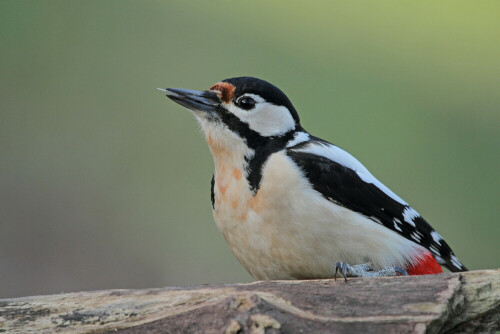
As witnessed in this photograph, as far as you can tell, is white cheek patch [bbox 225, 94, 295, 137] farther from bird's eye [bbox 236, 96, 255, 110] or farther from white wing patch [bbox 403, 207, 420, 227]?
white wing patch [bbox 403, 207, 420, 227]

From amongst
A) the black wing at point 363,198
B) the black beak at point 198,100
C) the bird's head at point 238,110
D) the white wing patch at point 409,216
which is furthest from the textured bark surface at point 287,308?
the black beak at point 198,100

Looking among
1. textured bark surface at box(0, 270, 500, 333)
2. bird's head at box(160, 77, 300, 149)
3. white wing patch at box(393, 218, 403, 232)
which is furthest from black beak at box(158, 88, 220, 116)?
textured bark surface at box(0, 270, 500, 333)

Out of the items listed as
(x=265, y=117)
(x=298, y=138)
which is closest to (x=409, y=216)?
(x=298, y=138)

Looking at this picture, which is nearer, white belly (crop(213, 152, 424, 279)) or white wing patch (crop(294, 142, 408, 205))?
white belly (crop(213, 152, 424, 279))

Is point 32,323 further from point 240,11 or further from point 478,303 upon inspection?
point 240,11

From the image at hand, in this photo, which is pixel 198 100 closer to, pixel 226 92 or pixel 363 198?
pixel 226 92

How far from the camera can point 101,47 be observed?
759 centimetres

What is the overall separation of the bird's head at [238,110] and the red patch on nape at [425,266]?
949mm

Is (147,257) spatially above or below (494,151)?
→ below

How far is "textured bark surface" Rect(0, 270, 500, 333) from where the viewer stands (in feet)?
8.96

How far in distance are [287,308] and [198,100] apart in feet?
4.94

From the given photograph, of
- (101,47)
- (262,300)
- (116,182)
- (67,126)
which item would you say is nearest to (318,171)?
(262,300)

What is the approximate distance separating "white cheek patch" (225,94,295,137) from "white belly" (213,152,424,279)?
24 centimetres

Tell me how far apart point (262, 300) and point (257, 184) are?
3.19 ft
